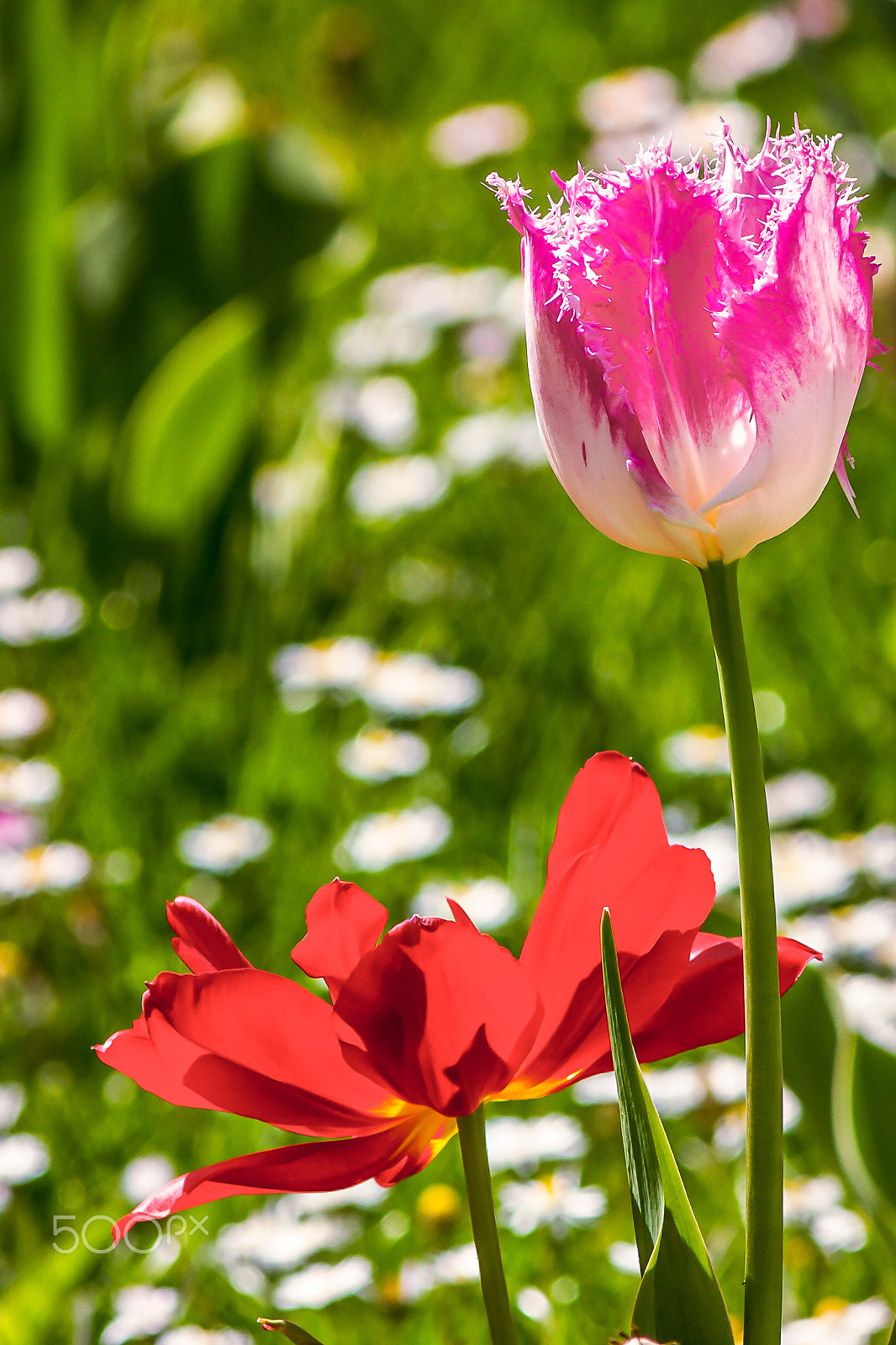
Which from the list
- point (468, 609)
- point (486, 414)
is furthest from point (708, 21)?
point (468, 609)

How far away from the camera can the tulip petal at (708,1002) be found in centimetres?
39

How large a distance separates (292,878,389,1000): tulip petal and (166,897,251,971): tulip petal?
19 millimetres

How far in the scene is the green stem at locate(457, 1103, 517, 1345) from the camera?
373 millimetres

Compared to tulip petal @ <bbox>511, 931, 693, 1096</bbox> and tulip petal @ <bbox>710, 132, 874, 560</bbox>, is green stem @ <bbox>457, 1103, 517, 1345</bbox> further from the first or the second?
tulip petal @ <bbox>710, 132, 874, 560</bbox>

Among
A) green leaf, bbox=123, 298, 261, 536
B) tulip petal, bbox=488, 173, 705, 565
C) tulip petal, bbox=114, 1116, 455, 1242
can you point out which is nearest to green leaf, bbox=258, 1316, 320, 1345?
tulip petal, bbox=114, 1116, 455, 1242

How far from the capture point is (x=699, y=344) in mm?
347

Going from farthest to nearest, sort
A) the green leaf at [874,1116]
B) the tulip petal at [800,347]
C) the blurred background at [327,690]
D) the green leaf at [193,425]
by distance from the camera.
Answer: the green leaf at [193,425], the blurred background at [327,690], the green leaf at [874,1116], the tulip petal at [800,347]

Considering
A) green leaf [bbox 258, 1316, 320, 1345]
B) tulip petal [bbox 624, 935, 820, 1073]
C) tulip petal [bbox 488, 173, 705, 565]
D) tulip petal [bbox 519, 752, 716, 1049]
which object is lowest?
green leaf [bbox 258, 1316, 320, 1345]

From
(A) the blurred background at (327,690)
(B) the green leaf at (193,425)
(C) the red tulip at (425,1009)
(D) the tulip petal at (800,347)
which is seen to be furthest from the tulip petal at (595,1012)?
(B) the green leaf at (193,425)

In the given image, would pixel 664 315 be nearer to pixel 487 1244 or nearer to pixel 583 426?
pixel 583 426

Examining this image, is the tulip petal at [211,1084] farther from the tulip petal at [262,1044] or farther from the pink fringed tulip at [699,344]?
the pink fringed tulip at [699,344]

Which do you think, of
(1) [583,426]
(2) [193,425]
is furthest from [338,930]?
(2) [193,425]

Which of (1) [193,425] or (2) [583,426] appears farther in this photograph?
(1) [193,425]

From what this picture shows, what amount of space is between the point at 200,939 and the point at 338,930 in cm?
4
